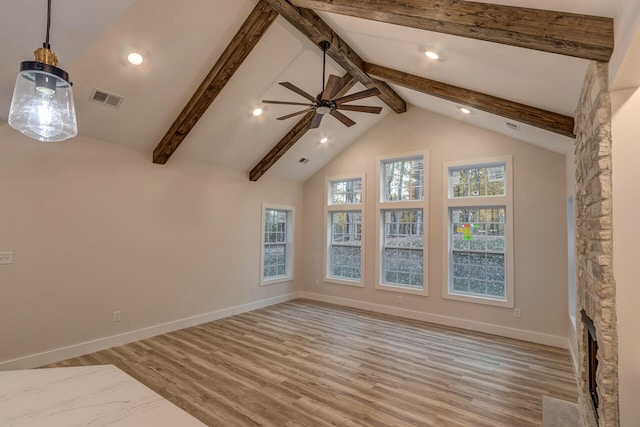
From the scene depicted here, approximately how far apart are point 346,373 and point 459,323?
2594 millimetres

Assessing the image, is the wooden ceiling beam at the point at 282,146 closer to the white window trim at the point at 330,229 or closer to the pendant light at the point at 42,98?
the white window trim at the point at 330,229

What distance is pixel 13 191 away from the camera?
11.2ft

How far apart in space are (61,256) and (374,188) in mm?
4959

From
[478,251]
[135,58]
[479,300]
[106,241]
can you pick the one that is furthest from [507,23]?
[106,241]

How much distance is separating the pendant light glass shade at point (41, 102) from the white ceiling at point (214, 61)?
167 centimetres

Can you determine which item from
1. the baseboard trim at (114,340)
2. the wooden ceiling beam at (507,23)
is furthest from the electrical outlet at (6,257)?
the wooden ceiling beam at (507,23)

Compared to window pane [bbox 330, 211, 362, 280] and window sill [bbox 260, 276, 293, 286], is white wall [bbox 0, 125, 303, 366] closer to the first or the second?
window sill [bbox 260, 276, 293, 286]

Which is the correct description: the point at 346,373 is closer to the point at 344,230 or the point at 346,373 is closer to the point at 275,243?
the point at 344,230

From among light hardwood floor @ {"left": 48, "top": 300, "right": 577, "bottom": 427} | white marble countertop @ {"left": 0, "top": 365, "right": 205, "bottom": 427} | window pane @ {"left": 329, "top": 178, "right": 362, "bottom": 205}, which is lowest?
light hardwood floor @ {"left": 48, "top": 300, "right": 577, "bottom": 427}

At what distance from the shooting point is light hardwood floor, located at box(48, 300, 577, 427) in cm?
273

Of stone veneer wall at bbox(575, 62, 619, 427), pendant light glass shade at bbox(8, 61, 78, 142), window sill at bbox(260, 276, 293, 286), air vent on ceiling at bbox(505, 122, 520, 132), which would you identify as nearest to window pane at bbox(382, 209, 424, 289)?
air vent on ceiling at bbox(505, 122, 520, 132)

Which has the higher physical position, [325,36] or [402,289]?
[325,36]

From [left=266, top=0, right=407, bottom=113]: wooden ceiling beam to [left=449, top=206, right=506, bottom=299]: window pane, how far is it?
2525 mm

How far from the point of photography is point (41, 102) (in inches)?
50.5
